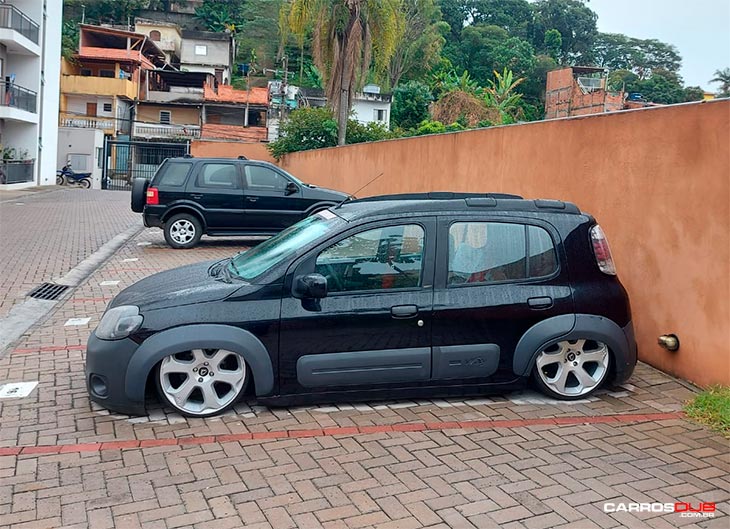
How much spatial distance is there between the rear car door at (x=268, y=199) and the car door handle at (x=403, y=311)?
8471 millimetres

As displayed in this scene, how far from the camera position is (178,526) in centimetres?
346

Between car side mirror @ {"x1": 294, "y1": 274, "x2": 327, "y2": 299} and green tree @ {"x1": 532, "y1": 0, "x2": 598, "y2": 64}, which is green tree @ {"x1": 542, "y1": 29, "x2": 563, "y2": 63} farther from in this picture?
car side mirror @ {"x1": 294, "y1": 274, "x2": 327, "y2": 299}

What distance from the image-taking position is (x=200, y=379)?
4836 millimetres

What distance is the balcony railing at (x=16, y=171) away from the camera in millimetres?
28203

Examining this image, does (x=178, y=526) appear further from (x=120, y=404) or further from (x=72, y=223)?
(x=72, y=223)

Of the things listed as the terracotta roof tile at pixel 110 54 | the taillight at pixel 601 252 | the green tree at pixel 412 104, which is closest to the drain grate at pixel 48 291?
the taillight at pixel 601 252

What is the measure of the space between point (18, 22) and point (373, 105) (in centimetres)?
2377

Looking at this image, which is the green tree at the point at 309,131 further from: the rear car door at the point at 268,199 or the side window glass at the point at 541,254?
the side window glass at the point at 541,254

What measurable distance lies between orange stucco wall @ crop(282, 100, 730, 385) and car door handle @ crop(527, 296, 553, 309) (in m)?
1.35

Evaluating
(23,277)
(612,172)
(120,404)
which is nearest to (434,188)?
(612,172)

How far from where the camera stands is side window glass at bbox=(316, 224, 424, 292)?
501cm

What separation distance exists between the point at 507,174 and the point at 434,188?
285 cm

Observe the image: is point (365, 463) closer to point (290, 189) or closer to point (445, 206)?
point (445, 206)

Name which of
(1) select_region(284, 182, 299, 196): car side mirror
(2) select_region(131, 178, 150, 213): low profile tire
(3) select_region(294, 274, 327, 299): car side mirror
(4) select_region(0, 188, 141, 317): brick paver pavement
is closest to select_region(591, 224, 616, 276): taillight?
(3) select_region(294, 274, 327, 299): car side mirror
